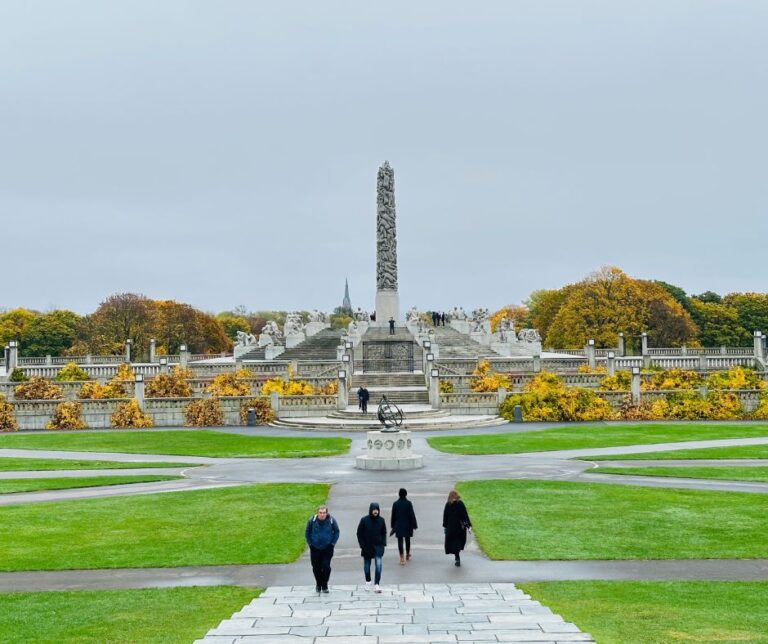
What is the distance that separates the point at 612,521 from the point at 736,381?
31.1 metres

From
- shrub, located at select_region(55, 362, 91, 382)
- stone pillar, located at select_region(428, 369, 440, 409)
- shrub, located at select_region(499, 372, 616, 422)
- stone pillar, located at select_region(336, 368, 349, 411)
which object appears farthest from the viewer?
shrub, located at select_region(55, 362, 91, 382)

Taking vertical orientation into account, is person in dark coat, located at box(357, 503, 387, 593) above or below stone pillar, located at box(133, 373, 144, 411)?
below

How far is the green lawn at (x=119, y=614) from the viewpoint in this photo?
11.1 metres

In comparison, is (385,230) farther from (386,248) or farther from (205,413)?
(205,413)

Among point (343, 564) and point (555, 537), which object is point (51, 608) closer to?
point (343, 564)

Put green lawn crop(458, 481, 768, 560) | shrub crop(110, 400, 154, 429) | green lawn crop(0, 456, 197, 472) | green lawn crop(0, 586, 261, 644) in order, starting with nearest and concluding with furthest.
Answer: green lawn crop(0, 586, 261, 644) → green lawn crop(458, 481, 768, 560) → green lawn crop(0, 456, 197, 472) → shrub crop(110, 400, 154, 429)

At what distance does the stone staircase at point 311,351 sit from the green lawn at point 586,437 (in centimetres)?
3254

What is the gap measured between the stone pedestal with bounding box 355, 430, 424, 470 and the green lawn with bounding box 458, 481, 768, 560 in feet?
14.7

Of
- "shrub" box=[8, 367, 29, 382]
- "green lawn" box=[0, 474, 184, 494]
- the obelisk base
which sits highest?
the obelisk base

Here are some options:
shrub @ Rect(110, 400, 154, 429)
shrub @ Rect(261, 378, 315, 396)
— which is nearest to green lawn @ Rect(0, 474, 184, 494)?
shrub @ Rect(110, 400, 154, 429)

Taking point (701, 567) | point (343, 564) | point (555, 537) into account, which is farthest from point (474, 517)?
point (701, 567)

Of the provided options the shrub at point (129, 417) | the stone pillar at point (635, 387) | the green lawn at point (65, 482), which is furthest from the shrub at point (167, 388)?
the stone pillar at point (635, 387)

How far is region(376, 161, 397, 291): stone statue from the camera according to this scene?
3472 inches

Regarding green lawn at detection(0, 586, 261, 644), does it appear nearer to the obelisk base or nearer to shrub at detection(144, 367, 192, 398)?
shrub at detection(144, 367, 192, 398)
